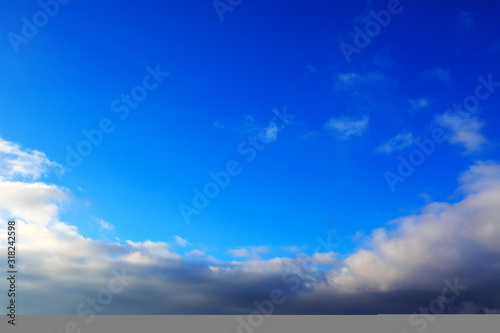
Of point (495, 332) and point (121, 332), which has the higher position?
point (121, 332)

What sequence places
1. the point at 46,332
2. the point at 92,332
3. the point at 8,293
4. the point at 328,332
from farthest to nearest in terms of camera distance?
the point at 328,332
the point at 92,332
the point at 46,332
the point at 8,293

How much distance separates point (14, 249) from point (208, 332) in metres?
58.6

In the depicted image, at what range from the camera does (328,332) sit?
358 ft

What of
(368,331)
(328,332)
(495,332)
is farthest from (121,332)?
(495,332)

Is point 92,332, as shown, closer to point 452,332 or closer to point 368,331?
point 368,331

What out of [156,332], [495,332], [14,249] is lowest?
[495,332]

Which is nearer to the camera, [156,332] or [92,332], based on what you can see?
[92,332]

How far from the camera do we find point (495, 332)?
99875 millimetres

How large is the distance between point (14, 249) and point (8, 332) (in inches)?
2139

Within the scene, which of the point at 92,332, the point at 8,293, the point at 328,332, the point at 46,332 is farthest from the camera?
the point at 328,332

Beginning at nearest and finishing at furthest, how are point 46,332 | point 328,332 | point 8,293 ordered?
point 8,293 → point 46,332 → point 328,332

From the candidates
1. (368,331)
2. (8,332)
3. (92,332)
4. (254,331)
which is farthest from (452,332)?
(8,332)

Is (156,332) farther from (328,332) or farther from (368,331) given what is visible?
(368,331)

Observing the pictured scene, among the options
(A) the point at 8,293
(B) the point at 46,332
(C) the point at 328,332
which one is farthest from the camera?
(C) the point at 328,332
